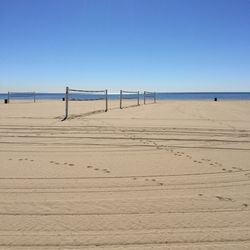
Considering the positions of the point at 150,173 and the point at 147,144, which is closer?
the point at 150,173

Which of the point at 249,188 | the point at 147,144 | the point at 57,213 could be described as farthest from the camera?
the point at 147,144

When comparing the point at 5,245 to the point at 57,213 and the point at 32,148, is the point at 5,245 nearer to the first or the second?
the point at 57,213

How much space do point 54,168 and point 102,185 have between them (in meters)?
1.19

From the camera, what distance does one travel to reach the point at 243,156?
682 cm

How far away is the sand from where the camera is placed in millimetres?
3158

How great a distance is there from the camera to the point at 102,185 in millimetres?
4703

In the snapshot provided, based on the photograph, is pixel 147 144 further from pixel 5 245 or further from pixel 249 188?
pixel 5 245

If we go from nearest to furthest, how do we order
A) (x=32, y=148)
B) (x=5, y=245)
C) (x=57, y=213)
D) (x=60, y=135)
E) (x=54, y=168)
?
(x=5, y=245) → (x=57, y=213) → (x=54, y=168) → (x=32, y=148) → (x=60, y=135)

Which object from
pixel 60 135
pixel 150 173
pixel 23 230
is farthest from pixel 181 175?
pixel 60 135

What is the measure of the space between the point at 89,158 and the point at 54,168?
94 centimetres

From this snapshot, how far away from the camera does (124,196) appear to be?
14.0ft

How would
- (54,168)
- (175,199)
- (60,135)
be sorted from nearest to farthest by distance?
(175,199) < (54,168) < (60,135)

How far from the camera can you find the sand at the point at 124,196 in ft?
10.4

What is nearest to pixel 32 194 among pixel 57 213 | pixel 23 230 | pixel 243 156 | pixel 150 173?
pixel 57 213
